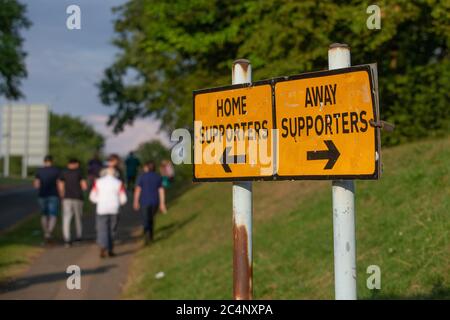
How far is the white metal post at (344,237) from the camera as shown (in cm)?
342

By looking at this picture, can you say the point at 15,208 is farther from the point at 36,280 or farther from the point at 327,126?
the point at 327,126

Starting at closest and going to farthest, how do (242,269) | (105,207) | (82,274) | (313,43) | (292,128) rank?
1. (292,128)
2. (242,269)
3. (82,274)
4. (105,207)
5. (313,43)

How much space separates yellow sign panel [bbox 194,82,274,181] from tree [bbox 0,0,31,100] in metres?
24.8

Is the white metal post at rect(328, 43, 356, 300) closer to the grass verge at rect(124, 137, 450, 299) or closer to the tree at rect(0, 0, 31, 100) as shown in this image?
the grass verge at rect(124, 137, 450, 299)

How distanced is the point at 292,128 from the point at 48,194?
42.2 feet

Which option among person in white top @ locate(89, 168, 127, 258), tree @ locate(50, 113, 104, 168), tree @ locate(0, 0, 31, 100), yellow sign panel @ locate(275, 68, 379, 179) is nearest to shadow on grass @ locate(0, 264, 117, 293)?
person in white top @ locate(89, 168, 127, 258)

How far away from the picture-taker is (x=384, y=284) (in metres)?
6.94

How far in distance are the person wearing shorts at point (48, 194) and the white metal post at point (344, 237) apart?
12905 mm

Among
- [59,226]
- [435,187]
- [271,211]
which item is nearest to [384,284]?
[435,187]

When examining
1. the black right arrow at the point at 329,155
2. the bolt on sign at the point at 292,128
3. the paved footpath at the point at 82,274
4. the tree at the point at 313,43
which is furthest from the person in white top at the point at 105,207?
the black right arrow at the point at 329,155

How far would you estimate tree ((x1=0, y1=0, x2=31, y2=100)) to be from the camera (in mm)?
27516

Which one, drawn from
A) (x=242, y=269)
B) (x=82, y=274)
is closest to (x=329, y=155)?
(x=242, y=269)

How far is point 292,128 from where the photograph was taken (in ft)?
12.0
